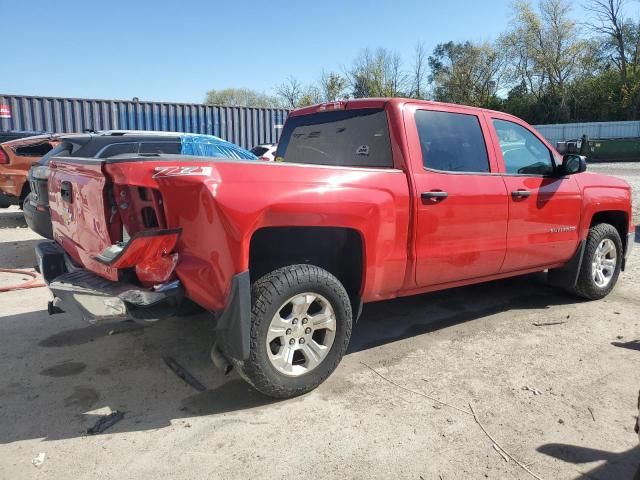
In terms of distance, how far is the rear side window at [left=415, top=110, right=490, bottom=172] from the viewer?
390 cm

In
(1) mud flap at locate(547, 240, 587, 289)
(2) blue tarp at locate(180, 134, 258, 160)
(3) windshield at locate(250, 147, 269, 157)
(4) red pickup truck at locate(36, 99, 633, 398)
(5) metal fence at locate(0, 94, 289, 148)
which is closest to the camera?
(4) red pickup truck at locate(36, 99, 633, 398)

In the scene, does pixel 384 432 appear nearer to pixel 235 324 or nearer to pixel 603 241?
pixel 235 324

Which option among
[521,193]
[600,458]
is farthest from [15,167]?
[600,458]

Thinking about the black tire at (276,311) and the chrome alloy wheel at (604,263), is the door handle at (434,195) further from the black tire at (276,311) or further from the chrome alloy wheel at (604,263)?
the chrome alloy wheel at (604,263)

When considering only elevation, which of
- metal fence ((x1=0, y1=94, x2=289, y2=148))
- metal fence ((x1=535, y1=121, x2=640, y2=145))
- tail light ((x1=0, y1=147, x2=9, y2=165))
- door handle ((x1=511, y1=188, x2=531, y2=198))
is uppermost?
metal fence ((x1=535, y1=121, x2=640, y2=145))

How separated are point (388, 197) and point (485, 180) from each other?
1.14 m

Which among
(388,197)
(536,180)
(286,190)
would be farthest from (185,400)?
(536,180)

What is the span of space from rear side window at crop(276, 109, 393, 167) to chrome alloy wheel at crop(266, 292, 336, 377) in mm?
1249

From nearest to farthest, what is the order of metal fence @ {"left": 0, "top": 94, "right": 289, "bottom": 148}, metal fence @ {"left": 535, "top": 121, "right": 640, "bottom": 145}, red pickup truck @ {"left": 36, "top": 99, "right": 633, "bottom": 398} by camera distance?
red pickup truck @ {"left": 36, "top": 99, "right": 633, "bottom": 398}, metal fence @ {"left": 0, "top": 94, "right": 289, "bottom": 148}, metal fence @ {"left": 535, "top": 121, "right": 640, "bottom": 145}

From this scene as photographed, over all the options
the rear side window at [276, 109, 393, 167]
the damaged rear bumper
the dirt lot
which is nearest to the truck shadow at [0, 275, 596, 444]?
the dirt lot

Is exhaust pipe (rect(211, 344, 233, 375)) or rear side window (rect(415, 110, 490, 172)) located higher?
rear side window (rect(415, 110, 490, 172))

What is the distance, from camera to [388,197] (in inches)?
138

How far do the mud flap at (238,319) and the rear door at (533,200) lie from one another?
261cm

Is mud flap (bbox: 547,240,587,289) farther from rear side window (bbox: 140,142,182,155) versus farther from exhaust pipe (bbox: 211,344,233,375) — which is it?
rear side window (bbox: 140,142,182,155)
